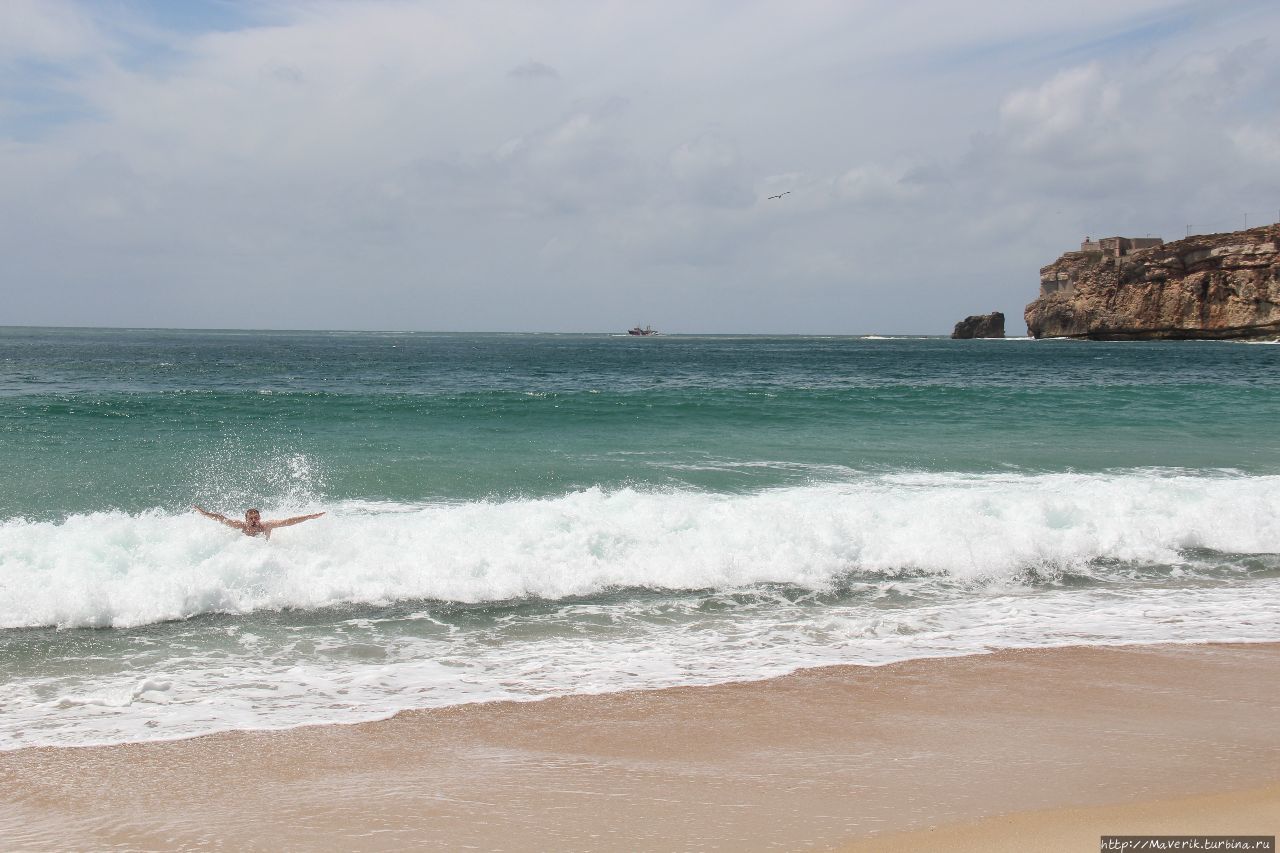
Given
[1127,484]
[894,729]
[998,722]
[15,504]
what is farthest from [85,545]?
[1127,484]

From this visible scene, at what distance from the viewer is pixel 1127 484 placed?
13.6m

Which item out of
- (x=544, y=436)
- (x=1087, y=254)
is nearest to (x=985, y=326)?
(x=1087, y=254)

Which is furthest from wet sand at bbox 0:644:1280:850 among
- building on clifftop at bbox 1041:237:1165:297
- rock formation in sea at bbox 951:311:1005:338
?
rock formation in sea at bbox 951:311:1005:338

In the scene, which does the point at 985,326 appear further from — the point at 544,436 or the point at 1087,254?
the point at 544,436

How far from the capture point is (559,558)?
10359 mm

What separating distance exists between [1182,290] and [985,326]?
52.8 m

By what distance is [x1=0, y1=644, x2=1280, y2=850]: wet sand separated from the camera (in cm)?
459

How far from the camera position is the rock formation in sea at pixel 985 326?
456 ft

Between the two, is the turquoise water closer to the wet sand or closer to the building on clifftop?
the wet sand

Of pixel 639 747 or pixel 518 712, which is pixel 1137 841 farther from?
pixel 518 712

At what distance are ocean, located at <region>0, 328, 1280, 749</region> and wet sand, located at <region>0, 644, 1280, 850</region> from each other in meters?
0.50

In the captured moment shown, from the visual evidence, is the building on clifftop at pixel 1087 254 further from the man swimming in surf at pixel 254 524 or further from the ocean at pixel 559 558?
the man swimming in surf at pixel 254 524

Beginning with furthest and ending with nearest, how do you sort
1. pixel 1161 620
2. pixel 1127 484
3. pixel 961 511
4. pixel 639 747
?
pixel 1127 484 → pixel 961 511 → pixel 1161 620 → pixel 639 747

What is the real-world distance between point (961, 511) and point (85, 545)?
35.6 ft
